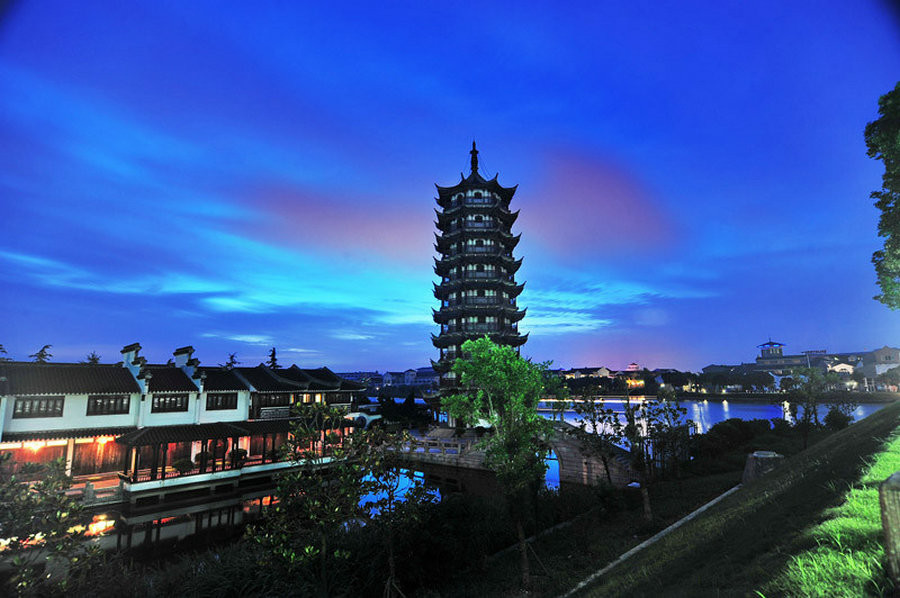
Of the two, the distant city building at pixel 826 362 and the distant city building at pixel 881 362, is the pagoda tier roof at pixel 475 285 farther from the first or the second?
the distant city building at pixel 881 362

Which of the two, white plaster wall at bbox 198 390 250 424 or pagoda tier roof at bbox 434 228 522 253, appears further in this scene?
pagoda tier roof at bbox 434 228 522 253

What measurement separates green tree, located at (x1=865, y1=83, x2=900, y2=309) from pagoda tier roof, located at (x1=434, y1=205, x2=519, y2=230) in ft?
141

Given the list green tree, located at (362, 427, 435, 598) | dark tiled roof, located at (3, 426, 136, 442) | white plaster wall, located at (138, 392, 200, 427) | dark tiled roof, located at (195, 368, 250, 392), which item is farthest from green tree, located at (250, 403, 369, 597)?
dark tiled roof, located at (195, 368, 250, 392)

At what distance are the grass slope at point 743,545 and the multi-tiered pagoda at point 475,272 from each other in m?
42.9

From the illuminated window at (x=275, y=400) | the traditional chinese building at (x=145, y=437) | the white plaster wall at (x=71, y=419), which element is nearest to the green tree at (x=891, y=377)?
the illuminated window at (x=275, y=400)

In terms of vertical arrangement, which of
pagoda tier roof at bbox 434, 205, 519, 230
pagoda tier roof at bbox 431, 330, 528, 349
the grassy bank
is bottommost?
the grassy bank

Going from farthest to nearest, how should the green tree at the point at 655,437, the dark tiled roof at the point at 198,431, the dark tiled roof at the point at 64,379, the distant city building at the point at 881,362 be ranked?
1. the distant city building at the point at 881,362
2. the dark tiled roof at the point at 198,431
3. the dark tiled roof at the point at 64,379
4. the green tree at the point at 655,437

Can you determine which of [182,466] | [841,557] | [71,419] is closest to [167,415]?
[182,466]

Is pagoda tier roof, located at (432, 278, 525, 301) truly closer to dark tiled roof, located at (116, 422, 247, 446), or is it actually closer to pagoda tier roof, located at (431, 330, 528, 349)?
pagoda tier roof, located at (431, 330, 528, 349)

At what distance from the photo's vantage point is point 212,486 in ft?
99.5

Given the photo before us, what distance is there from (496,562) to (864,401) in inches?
4151

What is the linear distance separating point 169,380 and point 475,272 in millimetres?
37208

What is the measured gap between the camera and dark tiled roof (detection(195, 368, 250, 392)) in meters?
35.6

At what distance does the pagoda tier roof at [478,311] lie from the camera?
54.3 m
